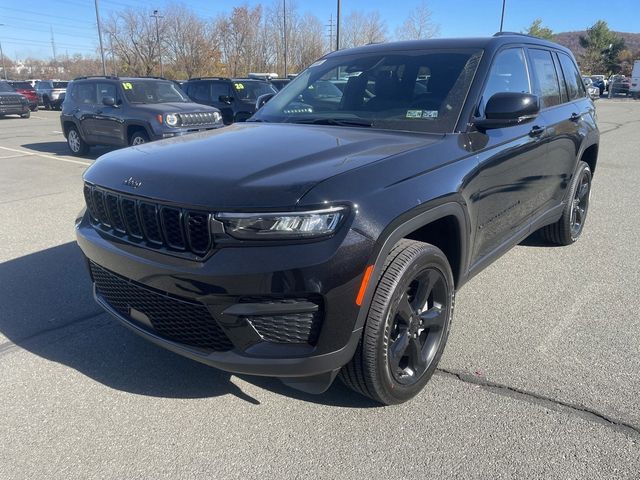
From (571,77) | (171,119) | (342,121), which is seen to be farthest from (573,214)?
(171,119)

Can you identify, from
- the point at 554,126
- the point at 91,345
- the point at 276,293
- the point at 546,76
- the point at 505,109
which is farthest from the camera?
the point at 546,76

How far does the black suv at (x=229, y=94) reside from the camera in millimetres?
13494

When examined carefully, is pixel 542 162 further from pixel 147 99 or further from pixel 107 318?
pixel 147 99

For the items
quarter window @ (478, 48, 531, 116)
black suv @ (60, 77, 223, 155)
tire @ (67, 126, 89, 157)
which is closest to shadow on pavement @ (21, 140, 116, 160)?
tire @ (67, 126, 89, 157)

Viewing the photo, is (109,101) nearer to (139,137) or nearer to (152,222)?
(139,137)

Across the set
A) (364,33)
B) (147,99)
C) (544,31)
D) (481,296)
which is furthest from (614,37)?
(481,296)

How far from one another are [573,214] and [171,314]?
4.33 m

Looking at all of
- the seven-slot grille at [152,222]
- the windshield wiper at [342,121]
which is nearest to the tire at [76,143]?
the windshield wiper at [342,121]

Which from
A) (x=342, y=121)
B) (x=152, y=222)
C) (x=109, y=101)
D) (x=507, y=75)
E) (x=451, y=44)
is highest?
(x=451, y=44)

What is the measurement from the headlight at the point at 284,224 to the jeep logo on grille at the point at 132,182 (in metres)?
0.61

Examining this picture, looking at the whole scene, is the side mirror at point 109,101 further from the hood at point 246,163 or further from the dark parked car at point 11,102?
the dark parked car at point 11,102

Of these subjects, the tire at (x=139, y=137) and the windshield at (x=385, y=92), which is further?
the tire at (x=139, y=137)

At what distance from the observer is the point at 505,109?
3.07 m

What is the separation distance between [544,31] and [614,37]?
23.0m
